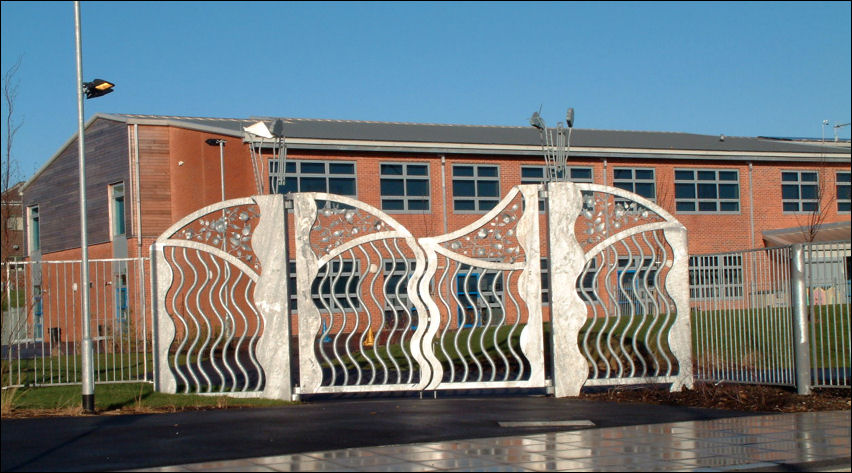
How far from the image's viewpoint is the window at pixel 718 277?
14.2 meters

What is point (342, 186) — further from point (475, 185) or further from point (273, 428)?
point (273, 428)

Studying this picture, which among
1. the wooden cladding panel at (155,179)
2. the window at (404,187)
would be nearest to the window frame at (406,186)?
the window at (404,187)

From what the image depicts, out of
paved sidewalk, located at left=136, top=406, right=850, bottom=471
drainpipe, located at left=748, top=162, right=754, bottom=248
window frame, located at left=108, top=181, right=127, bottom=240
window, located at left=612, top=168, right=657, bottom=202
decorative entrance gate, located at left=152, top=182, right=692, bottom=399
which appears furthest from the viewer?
drainpipe, located at left=748, top=162, right=754, bottom=248

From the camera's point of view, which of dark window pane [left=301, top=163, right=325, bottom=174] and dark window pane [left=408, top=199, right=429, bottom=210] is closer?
dark window pane [left=301, top=163, right=325, bottom=174]

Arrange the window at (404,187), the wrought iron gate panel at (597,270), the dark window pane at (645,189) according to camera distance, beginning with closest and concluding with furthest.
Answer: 1. the wrought iron gate panel at (597,270)
2. the window at (404,187)
3. the dark window pane at (645,189)

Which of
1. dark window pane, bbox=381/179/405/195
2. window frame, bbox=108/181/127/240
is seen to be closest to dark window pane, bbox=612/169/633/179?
dark window pane, bbox=381/179/405/195

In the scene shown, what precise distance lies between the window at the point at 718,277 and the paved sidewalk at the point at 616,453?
3.65 metres

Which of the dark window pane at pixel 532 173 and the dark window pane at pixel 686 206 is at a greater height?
the dark window pane at pixel 532 173

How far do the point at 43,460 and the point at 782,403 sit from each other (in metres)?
8.85

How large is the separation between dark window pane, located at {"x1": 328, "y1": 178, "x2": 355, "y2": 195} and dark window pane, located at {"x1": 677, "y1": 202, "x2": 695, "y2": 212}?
484 inches

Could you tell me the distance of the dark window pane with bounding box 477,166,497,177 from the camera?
34.3m

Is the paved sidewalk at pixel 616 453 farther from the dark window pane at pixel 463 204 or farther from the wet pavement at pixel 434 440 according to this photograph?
the dark window pane at pixel 463 204

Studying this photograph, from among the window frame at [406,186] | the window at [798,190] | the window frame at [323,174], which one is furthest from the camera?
the window at [798,190]

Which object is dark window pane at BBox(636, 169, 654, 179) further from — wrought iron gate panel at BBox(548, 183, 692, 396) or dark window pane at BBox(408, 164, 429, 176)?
wrought iron gate panel at BBox(548, 183, 692, 396)
